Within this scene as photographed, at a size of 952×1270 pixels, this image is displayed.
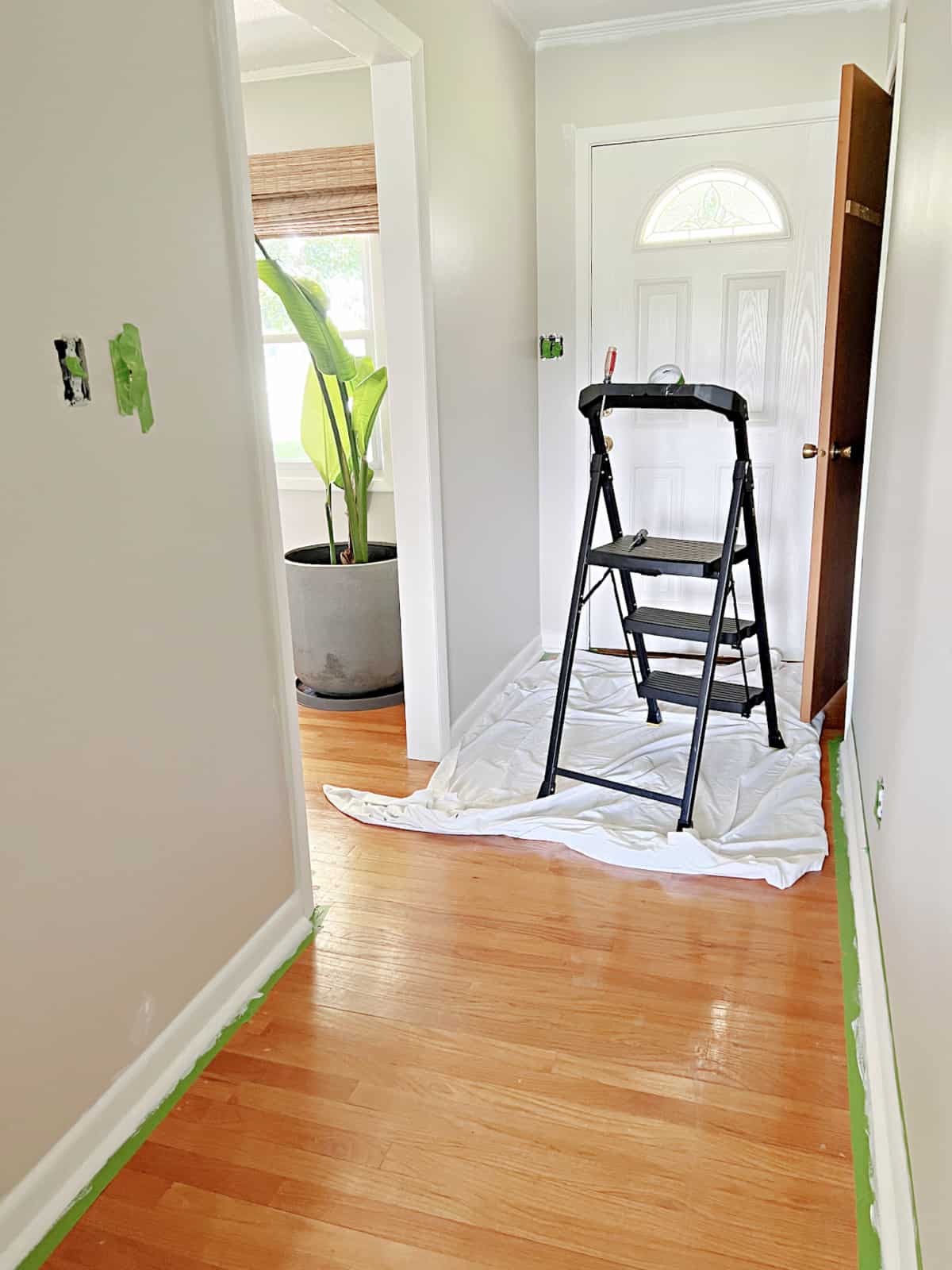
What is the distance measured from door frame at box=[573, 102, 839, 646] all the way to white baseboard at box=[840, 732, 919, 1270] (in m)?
2.06

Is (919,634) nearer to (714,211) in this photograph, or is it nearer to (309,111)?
(714,211)

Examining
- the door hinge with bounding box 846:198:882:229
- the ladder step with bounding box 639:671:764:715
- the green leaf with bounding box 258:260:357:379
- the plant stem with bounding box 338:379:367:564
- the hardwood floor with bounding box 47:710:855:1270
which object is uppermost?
the door hinge with bounding box 846:198:882:229

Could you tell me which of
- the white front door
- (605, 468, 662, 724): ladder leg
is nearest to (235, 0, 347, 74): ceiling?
the white front door

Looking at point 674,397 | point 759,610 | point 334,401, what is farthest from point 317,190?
point 759,610

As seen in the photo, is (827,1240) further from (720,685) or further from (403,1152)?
(720,685)

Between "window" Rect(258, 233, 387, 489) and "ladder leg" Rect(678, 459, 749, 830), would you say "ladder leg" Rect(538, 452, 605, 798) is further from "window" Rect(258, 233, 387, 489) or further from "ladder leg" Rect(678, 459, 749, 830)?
"window" Rect(258, 233, 387, 489)

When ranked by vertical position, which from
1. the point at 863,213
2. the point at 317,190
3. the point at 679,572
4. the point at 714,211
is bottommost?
the point at 679,572

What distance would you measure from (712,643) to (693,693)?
0.39m

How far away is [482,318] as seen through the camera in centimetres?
325

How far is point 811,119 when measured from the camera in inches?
134

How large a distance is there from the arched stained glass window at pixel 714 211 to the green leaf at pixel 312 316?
136 centimetres

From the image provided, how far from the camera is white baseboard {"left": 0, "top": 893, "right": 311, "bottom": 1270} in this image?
1424mm

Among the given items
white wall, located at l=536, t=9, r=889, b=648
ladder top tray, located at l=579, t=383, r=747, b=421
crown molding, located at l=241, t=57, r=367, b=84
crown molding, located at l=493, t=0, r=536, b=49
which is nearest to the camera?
ladder top tray, located at l=579, t=383, r=747, b=421

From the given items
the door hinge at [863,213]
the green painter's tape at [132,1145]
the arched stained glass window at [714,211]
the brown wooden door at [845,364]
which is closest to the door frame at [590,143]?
the arched stained glass window at [714,211]
